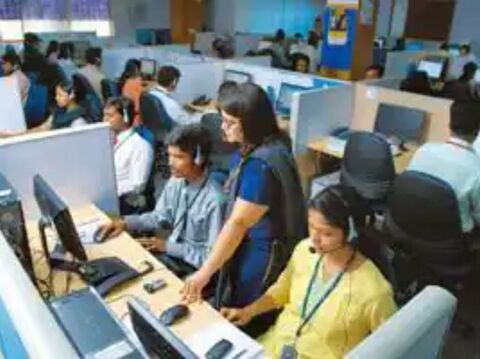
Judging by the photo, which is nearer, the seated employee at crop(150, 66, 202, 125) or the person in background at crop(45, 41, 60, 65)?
the seated employee at crop(150, 66, 202, 125)

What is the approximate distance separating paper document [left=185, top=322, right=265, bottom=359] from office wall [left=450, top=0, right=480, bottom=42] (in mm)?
8704

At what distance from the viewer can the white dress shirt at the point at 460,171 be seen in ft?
7.53

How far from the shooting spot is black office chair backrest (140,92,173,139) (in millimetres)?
4031

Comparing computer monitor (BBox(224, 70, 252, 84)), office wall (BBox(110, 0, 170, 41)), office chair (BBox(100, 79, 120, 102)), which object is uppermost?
office wall (BBox(110, 0, 170, 41))

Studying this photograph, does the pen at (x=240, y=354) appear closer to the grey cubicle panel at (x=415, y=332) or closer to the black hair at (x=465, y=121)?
the grey cubicle panel at (x=415, y=332)

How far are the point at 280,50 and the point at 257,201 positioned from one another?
6082 mm

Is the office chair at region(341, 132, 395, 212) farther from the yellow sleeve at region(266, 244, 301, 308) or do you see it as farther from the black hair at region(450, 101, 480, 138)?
the yellow sleeve at region(266, 244, 301, 308)

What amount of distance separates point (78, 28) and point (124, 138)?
728 cm

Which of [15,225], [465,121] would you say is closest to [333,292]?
[15,225]

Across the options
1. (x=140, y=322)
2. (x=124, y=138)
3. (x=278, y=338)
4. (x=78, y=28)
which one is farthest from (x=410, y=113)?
(x=78, y=28)

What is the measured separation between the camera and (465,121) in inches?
99.6

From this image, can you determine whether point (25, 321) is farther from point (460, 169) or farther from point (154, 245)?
point (460, 169)

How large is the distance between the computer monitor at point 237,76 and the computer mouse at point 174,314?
3.34 meters

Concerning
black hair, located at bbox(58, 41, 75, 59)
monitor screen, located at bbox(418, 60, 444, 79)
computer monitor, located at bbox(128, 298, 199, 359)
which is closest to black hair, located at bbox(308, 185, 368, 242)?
computer monitor, located at bbox(128, 298, 199, 359)
